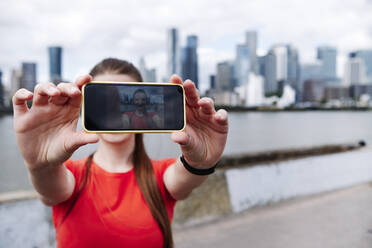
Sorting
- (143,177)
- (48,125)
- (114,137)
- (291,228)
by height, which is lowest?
(291,228)

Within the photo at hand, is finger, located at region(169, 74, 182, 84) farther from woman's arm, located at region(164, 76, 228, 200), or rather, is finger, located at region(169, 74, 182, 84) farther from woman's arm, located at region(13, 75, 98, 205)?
woman's arm, located at region(13, 75, 98, 205)

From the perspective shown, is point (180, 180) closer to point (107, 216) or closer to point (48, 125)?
point (107, 216)

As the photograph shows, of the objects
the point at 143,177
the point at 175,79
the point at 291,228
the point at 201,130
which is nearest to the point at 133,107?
the point at 175,79

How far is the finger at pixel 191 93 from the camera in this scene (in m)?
1.15

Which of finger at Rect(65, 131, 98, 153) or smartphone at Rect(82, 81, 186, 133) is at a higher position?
smartphone at Rect(82, 81, 186, 133)

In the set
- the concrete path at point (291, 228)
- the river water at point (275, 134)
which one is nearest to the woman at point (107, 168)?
the concrete path at point (291, 228)

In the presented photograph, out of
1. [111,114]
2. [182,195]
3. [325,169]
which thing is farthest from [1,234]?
[325,169]

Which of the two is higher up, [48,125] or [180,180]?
[48,125]

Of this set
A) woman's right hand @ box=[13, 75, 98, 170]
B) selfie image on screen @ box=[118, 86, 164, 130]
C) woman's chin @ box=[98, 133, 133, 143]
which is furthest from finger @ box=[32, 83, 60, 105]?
woman's chin @ box=[98, 133, 133, 143]

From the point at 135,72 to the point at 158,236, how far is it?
761mm

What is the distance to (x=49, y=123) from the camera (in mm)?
1137

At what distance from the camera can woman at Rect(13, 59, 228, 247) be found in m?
1.11

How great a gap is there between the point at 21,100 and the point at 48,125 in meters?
0.13

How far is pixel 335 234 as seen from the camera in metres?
3.71
